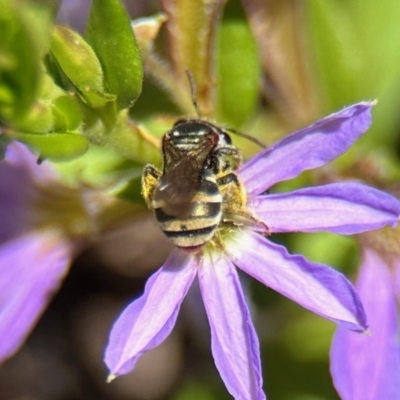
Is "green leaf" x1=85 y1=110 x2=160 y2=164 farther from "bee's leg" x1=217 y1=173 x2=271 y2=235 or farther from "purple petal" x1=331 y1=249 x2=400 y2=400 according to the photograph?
"purple petal" x1=331 y1=249 x2=400 y2=400

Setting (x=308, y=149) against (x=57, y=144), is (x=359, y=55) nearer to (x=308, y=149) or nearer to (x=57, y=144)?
(x=308, y=149)

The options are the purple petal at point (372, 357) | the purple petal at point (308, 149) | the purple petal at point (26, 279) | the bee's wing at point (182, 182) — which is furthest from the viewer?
the purple petal at point (26, 279)

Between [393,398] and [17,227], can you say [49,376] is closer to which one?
[17,227]

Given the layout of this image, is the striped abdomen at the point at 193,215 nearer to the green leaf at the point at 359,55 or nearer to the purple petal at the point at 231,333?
the purple petal at the point at 231,333

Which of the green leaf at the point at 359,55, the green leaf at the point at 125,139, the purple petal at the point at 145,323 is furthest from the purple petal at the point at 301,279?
the green leaf at the point at 359,55

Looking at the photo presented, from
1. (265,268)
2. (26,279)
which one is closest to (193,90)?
(265,268)

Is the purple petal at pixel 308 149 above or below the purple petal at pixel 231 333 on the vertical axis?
above

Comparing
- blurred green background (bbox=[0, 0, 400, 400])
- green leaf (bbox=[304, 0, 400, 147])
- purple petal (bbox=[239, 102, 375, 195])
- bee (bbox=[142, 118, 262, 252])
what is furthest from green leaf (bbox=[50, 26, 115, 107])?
green leaf (bbox=[304, 0, 400, 147])
